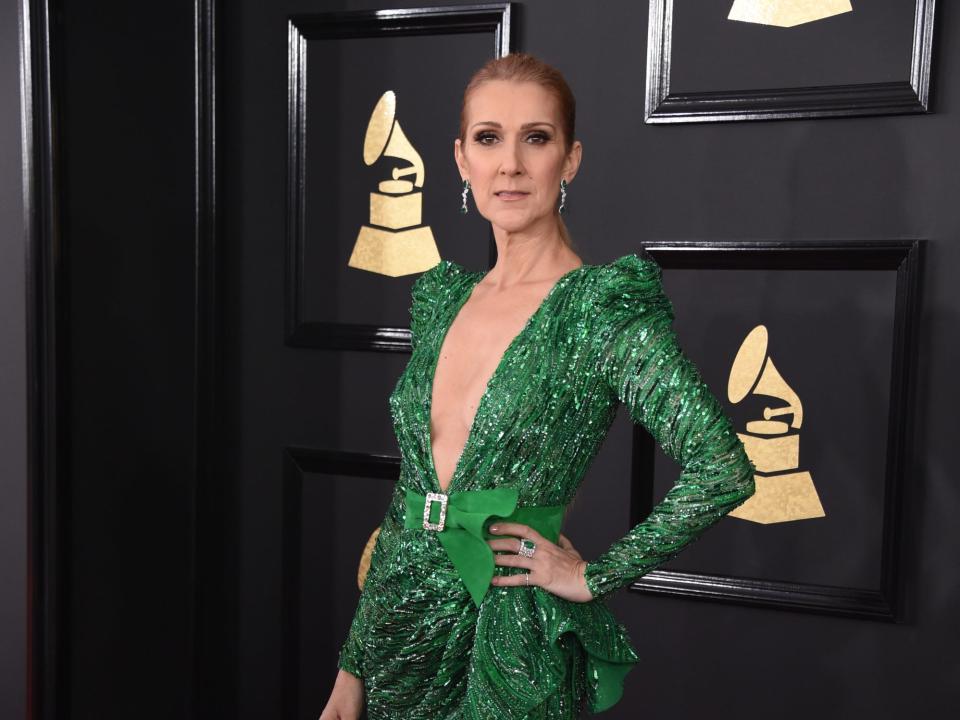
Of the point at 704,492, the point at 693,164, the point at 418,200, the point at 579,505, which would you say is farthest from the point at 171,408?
the point at 704,492

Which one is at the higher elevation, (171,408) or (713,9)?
(713,9)

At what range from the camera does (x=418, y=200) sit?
1.91 metres

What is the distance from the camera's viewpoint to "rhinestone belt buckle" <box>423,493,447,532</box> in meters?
1.15

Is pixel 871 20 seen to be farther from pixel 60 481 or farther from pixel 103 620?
pixel 103 620

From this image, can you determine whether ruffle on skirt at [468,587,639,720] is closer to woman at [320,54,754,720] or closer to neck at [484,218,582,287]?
woman at [320,54,754,720]

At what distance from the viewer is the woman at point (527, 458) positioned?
1.09 m

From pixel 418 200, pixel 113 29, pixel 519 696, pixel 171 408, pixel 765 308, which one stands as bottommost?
pixel 519 696

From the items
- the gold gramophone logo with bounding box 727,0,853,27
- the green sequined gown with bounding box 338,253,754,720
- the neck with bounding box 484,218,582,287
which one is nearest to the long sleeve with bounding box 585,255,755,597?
the green sequined gown with bounding box 338,253,754,720

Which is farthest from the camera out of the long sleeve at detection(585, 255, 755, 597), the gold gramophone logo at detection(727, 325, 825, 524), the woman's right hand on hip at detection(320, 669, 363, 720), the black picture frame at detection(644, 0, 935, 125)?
the gold gramophone logo at detection(727, 325, 825, 524)

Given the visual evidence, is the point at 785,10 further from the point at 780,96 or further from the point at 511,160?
the point at 511,160

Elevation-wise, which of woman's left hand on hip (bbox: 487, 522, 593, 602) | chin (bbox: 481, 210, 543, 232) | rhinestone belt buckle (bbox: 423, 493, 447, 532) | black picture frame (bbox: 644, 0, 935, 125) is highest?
black picture frame (bbox: 644, 0, 935, 125)

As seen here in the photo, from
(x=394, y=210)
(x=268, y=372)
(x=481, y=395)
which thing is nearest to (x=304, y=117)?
(x=394, y=210)

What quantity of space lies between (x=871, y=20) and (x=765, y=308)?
1.58 feet

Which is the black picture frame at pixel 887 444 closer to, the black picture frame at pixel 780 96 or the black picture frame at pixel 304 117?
the black picture frame at pixel 780 96
